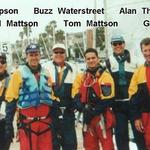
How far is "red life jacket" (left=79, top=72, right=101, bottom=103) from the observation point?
7000 millimetres

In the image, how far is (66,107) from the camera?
7.27 metres

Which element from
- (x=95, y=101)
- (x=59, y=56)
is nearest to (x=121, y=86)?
(x=95, y=101)

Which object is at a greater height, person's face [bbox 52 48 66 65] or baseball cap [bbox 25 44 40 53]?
baseball cap [bbox 25 44 40 53]

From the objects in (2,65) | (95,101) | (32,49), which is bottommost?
(95,101)

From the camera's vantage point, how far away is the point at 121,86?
7113 millimetres

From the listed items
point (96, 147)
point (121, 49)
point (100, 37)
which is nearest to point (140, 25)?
point (121, 49)

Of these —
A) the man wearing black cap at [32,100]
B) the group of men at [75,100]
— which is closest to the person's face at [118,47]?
the group of men at [75,100]

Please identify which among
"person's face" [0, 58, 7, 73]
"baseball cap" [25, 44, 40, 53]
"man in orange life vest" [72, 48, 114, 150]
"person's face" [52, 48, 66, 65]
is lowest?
"man in orange life vest" [72, 48, 114, 150]

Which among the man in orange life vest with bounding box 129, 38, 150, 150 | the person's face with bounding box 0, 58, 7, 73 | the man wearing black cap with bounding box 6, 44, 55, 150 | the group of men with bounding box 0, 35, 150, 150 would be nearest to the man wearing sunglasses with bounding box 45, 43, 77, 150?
the group of men with bounding box 0, 35, 150, 150

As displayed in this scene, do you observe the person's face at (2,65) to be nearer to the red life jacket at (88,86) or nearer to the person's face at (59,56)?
the person's face at (59,56)

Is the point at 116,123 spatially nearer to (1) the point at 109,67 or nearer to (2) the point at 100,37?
(1) the point at 109,67

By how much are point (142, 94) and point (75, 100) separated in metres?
0.90

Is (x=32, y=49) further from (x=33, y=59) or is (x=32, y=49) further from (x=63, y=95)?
(x=63, y=95)

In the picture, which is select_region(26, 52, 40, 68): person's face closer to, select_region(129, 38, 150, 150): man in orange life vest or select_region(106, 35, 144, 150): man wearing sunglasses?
select_region(106, 35, 144, 150): man wearing sunglasses
